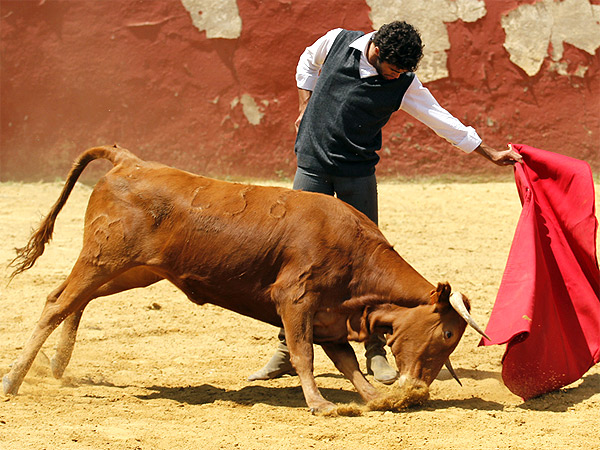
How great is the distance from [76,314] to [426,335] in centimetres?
211

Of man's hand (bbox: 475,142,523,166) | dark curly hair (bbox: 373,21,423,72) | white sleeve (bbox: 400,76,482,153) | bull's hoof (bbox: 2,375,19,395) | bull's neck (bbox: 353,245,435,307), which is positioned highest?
dark curly hair (bbox: 373,21,423,72)

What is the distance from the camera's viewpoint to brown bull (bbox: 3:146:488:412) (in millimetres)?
4328

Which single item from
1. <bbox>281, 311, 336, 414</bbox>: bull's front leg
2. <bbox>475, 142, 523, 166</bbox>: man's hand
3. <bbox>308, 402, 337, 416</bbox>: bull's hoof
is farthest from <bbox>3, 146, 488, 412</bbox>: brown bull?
<bbox>475, 142, 523, 166</bbox>: man's hand

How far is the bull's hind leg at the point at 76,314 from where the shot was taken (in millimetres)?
4793

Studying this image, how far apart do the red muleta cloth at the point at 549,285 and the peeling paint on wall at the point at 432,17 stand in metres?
5.98

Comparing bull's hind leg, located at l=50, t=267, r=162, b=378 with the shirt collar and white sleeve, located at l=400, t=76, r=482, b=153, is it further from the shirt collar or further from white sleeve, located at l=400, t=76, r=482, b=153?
white sleeve, located at l=400, t=76, r=482, b=153

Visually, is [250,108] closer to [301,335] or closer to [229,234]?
[229,234]

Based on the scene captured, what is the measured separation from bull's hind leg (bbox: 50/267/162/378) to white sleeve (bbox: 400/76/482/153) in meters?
1.79

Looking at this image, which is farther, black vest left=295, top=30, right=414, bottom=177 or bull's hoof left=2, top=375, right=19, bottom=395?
black vest left=295, top=30, right=414, bottom=177

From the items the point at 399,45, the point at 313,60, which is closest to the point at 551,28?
the point at 313,60

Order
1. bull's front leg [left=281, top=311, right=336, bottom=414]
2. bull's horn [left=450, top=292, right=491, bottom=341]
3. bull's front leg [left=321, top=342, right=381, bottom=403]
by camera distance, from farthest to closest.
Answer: bull's front leg [left=321, top=342, right=381, bottom=403], bull's front leg [left=281, top=311, right=336, bottom=414], bull's horn [left=450, top=292, right=491, bottom=341]

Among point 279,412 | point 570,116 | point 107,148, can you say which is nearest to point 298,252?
point 279,412

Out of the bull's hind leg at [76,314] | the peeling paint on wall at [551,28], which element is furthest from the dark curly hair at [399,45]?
the peeling paint on wall at [551,28]

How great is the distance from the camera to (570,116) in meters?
11.0
